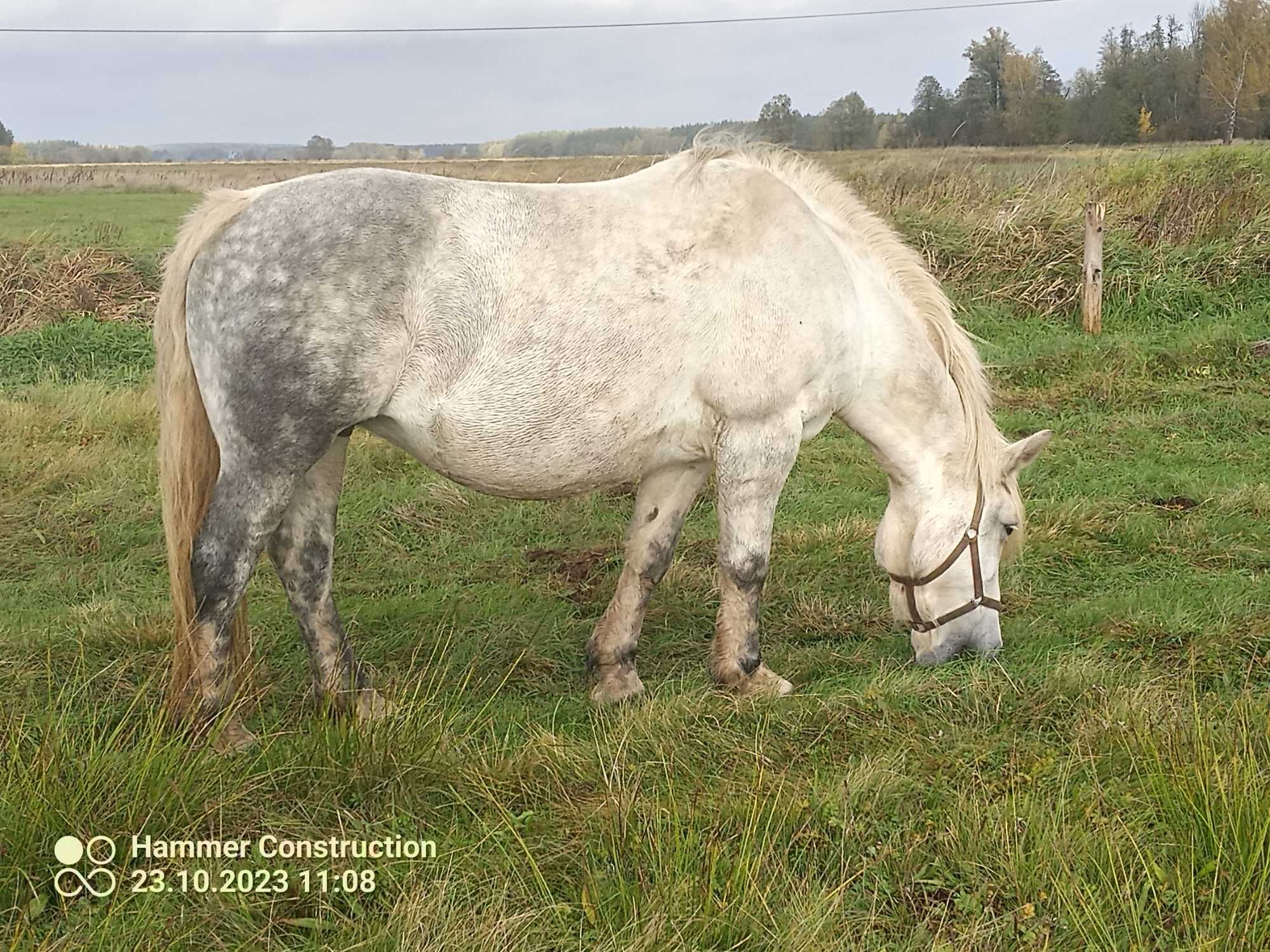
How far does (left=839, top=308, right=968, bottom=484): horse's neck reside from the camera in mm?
4062

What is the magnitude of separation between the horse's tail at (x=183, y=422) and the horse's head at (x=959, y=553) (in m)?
2.62

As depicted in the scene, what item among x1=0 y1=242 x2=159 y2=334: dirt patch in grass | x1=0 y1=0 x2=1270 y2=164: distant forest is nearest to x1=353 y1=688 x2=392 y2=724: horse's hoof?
x1=0 y1=242 x2=159 y2=334: dirt patch in grass

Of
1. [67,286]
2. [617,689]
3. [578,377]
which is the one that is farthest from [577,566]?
[67,286]

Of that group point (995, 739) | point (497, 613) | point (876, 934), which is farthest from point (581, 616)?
point (876, 934)

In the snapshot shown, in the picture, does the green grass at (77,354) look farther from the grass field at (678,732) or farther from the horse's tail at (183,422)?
the horse's tail at (183,422)

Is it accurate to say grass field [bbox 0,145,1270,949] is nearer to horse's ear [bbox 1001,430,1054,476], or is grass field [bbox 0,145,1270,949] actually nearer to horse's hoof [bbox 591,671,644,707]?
horse's hoof [bbox 591,671,644,707]

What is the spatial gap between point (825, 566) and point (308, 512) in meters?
2.67

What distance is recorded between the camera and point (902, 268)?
418cm

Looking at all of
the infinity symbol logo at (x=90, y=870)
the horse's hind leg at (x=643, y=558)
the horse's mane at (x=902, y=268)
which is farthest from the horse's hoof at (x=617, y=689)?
the infinity symbol logo at (x=90, y=870)

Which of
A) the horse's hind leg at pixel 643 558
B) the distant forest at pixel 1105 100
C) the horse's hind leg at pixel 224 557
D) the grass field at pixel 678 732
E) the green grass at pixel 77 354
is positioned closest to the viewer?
the grass field at pixel 678 732

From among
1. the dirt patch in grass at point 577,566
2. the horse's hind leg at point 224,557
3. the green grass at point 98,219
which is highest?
the green grass at point 98,219

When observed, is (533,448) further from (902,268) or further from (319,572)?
(902,268)

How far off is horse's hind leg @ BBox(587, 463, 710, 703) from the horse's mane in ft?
3.56

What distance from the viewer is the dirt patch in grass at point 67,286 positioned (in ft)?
35.2
